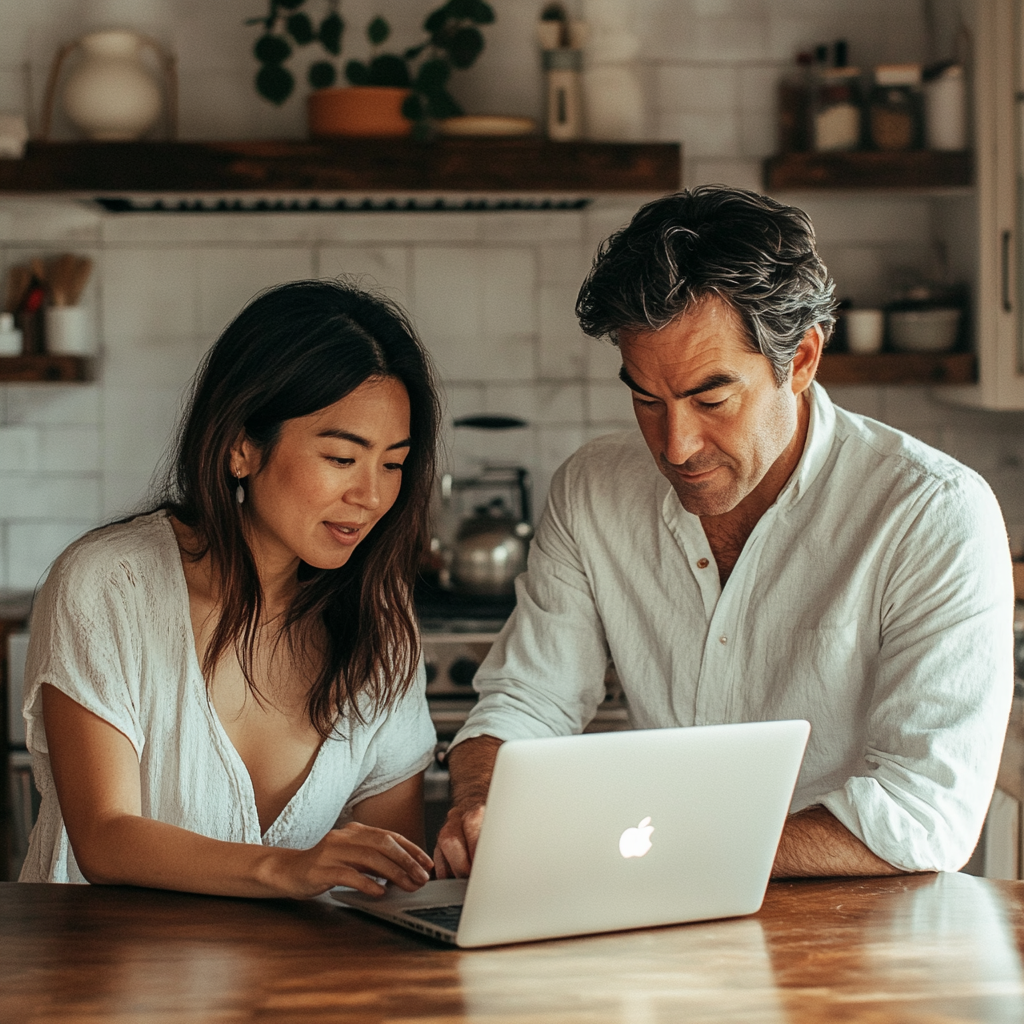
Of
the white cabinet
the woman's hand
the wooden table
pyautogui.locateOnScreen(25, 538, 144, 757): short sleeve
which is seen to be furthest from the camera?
the white cabinet

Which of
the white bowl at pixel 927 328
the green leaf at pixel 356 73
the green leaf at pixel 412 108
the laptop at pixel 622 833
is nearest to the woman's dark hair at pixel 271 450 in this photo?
the laptop at pixel 622 833

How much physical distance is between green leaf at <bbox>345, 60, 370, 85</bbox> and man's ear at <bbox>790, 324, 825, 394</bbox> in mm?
2003

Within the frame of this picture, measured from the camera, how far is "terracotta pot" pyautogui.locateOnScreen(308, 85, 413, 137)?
10.8ft

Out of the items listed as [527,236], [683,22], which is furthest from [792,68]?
[527,236]

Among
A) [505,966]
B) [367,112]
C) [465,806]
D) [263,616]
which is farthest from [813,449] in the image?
[367,112]

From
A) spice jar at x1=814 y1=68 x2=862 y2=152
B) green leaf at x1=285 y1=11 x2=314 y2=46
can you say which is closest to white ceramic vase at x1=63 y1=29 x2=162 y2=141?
green leaf at x1=285 y1=11 x2=314 y2=46

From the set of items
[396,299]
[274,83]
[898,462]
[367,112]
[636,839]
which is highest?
[274,83]

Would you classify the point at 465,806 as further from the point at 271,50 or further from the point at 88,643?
the point at 271,50

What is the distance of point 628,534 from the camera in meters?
1.94

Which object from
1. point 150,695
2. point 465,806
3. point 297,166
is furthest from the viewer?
point 297,166

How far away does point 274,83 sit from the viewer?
3.41 m

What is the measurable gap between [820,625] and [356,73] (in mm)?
2230

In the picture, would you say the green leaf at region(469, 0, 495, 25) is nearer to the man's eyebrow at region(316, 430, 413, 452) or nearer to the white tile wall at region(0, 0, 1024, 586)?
the white tile wall at region(0, 0, 1024, 586)

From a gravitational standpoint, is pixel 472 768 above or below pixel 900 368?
below
